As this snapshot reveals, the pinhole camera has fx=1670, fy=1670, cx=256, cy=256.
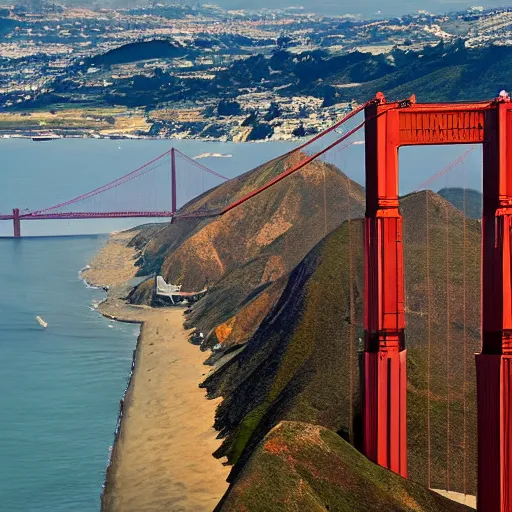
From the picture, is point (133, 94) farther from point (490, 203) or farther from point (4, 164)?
point (490, 203)

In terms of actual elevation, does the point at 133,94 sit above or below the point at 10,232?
above

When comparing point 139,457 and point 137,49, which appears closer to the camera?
point 139,457

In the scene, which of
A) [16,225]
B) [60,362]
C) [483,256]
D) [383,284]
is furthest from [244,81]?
[483,256]

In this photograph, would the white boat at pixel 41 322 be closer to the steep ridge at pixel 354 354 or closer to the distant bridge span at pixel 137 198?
the steep ridge at pixel 354 354

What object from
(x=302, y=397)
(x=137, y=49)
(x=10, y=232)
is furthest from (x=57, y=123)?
(x=302, y=397)

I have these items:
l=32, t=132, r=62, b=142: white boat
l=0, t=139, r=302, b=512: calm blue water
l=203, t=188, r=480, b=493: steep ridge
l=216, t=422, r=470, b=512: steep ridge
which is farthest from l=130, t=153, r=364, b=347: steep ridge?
l=32, t=132, r=62, b=142: white boat

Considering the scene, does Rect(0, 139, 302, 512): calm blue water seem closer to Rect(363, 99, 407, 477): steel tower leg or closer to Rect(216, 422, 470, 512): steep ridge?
Rect(216, 422, 470, 512): steep ridge

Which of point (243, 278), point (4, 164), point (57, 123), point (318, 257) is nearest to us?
point (318, 257)
